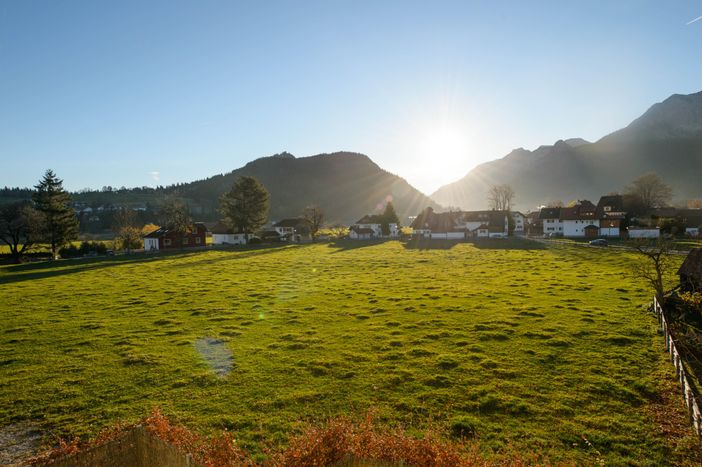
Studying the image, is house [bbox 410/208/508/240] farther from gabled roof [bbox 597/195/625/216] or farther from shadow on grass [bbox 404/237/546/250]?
gabled roof [bbox 597/195/625/216]

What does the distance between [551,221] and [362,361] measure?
10837cm

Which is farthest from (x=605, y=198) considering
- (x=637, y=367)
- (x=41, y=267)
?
(x=41, y=267)

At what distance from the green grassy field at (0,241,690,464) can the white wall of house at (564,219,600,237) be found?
6943 cm

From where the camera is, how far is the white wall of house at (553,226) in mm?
104625

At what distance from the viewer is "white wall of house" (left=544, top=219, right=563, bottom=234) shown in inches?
4119

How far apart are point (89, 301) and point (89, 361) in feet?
53.5

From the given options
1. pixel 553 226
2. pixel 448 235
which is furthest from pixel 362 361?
pixel 553 226

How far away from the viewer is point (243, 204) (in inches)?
3730

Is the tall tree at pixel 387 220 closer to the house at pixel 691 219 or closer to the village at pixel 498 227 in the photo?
the village at pixel 498 227

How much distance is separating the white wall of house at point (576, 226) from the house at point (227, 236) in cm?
8840

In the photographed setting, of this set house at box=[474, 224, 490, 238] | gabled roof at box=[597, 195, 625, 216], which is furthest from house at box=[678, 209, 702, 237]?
house at box=[474, 224, 490, 238]

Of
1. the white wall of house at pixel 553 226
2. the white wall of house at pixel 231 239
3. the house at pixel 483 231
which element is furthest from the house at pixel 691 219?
the white wall of house at pixel 231 239

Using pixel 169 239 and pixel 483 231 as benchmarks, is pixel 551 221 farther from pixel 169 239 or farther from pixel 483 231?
pixel 169 239

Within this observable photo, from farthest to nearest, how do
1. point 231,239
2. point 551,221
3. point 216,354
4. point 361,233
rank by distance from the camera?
point 361,233
point 551,221
point 231,239
point 216,354
